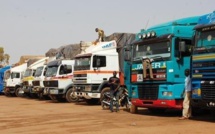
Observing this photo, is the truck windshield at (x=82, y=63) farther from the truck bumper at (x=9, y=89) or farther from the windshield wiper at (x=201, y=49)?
the truck bumper at (x=9, y=89)

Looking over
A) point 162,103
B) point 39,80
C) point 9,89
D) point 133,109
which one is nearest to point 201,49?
point 162,103

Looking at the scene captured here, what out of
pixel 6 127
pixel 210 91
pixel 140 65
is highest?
pixel 140 65

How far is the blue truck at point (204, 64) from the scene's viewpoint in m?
9.97

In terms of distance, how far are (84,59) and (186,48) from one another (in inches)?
272

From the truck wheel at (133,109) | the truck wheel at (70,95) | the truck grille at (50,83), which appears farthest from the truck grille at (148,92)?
the truck grille at (50,83)

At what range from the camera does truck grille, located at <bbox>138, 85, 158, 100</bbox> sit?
11.8m

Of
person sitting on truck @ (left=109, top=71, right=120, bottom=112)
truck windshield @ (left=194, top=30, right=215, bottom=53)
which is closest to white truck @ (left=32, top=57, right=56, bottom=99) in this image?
person sitting on truck @ (left=109, top=71, right=120, bottom=112)

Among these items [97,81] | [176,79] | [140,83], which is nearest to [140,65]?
[140,83]

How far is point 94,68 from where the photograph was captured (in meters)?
16.9

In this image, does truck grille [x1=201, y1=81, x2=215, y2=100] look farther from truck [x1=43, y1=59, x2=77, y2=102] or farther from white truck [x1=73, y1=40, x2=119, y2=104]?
truck [x1=43, y1=59, x2=77, y2=102]

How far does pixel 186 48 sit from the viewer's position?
11562 mm

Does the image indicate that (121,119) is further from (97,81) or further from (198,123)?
(97,81)

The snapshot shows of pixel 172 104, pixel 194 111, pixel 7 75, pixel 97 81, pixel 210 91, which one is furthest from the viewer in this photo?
pixel 7 75

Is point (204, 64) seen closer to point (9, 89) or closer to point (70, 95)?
point (70, 95)
